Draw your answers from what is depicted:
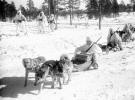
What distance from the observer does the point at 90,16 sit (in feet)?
202

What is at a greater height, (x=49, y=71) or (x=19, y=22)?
(x=19, y=22)

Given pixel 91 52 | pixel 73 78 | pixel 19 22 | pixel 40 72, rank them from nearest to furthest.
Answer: pixel 40 72 < pixel 73 78 < pixel 91 52 < pixel 19 22

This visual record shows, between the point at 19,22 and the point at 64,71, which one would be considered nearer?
the point at 64,71

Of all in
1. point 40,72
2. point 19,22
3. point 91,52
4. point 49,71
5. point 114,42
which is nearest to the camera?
point 40,72

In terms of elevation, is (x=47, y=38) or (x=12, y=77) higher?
(x=47, y=38)

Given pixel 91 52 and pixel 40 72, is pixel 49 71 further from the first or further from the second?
pixel 91 52

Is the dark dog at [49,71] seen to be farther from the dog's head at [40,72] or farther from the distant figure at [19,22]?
the distant figure at [19,22]

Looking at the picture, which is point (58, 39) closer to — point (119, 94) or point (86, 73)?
point (86, 73)

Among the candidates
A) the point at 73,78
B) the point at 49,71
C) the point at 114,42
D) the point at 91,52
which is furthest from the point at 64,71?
the point at 114,42

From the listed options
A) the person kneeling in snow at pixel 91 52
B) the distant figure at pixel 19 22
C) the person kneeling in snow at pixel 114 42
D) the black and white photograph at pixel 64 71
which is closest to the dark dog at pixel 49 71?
the black and white photograph at pixel 64 71

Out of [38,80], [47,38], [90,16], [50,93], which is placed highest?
[90,16]

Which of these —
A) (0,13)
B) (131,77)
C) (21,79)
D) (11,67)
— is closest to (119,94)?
(131,77)

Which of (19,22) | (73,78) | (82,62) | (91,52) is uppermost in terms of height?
(19,22)

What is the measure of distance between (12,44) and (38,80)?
783 cm
